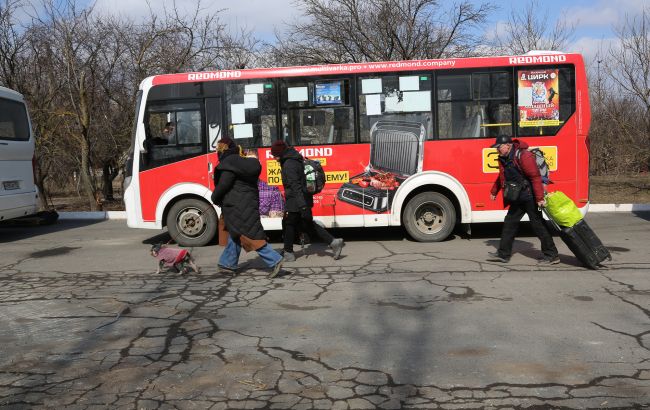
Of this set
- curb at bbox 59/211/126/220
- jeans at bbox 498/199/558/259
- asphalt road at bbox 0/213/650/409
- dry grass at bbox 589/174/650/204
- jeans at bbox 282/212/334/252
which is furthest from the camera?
dry grass at bbox 589/174/650/204

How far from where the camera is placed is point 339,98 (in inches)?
361

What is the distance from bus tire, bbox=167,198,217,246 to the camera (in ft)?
31.0

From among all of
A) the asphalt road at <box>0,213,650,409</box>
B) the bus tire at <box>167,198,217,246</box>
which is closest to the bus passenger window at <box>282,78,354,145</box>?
the bus tire at <box>167,198,217,246</box>

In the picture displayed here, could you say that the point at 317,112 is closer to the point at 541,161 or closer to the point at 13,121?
the point at 541,161

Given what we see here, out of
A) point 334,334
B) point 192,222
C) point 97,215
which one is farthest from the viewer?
point 97,215

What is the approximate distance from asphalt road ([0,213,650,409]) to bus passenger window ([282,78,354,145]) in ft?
7.29

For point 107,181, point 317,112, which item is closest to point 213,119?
point 317,112

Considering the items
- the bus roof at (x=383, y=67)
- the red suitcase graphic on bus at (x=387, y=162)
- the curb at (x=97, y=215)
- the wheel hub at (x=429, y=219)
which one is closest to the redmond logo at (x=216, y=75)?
the bus roof at (x=383, y=67)

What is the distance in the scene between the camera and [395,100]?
9.15 meters

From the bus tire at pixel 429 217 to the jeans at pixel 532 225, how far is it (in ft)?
5.53

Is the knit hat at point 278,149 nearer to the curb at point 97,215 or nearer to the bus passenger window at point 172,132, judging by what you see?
the bus passenger window at point 172,132

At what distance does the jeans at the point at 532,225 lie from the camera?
24.0 ft

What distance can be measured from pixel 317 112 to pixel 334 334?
205 inches

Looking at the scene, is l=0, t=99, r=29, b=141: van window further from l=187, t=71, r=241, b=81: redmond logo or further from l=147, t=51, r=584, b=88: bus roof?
l=187, t=71, r=241, b=81: redmond logo
